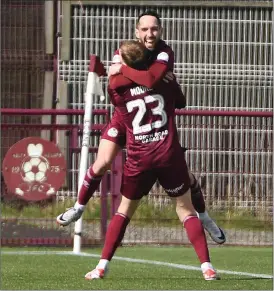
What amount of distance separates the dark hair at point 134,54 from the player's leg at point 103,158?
2.08ft

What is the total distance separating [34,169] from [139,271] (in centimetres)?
448

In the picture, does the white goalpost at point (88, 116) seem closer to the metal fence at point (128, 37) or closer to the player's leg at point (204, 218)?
the player's leg at point (204, 218)

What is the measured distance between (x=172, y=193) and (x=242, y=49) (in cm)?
1097

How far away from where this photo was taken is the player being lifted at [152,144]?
404 inches

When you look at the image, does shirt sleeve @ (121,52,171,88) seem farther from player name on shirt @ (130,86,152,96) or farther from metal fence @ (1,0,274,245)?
metal fence @ (1,0,274,245)

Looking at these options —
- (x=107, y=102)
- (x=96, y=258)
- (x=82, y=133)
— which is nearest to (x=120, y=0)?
(x=107, y=102)

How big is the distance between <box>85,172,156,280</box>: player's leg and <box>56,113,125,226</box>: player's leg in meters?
0.46

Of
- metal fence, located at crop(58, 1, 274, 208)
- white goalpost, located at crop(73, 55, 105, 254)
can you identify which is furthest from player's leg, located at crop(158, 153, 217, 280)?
metal fence, located at crop(58, 1, 274, 208)

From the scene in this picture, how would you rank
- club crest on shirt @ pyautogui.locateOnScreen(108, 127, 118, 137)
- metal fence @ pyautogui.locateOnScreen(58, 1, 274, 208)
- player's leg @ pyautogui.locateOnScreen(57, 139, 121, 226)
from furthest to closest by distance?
metal fence @ pyautogui.locateOnScreen(58, 1, 274, 208) < player's leg @ pyautogui.locateOnScreen(57, 139, 121, 226) < club crest on shirt @ pyautogui.locateOnScreen(108, 127, 118, 137)

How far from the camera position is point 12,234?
16.3 m

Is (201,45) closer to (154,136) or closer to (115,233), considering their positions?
(115,233)

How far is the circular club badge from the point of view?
631 inches

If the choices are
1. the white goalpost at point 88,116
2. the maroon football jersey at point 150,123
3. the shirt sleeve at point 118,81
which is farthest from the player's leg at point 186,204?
the white goalpost at point 88,116

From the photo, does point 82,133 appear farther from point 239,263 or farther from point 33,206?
point 239,263
